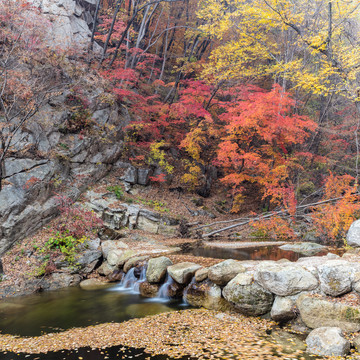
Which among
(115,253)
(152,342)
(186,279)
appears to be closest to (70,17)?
(115,253)

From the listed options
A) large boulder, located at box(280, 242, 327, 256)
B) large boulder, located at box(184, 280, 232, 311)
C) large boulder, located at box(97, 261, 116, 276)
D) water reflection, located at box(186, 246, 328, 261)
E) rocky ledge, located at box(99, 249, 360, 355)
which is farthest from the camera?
large boulder, located at box(280, 242, 327, 256)

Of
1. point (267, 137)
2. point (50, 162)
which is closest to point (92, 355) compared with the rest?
point (50, 162)

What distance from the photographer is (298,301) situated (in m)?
5.63

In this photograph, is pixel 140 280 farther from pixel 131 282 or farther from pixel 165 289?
pixel 165 289

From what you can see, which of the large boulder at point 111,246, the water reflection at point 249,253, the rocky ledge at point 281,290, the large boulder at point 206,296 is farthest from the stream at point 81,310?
the water reflection at point 249,253

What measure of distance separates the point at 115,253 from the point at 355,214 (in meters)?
11.2

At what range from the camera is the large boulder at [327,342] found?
433 centimetres

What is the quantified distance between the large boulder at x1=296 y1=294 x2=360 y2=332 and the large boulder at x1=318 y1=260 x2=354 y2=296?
0.30 m

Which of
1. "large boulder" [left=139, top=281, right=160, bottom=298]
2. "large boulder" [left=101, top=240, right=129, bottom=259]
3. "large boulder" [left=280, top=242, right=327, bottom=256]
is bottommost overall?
"large boulder" [left=139, top=281, right=160, bottom=298]

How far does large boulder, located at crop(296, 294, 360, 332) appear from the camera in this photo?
493 cm

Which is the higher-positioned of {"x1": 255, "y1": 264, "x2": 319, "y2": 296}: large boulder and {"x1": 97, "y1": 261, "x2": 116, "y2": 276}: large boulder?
{"x1": 255, "y1": 264, "x2": 319, "y2": 296}: large boulder

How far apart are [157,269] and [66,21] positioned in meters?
16.8

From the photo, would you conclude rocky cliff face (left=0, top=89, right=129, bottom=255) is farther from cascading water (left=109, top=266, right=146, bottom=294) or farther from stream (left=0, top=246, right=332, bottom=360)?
cascading water (left=109, top=266, right=146, bottom=294)

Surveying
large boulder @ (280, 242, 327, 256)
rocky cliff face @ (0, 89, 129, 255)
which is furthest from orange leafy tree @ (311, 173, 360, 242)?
rocky cliff face @ (0, 89, 129, 255)
